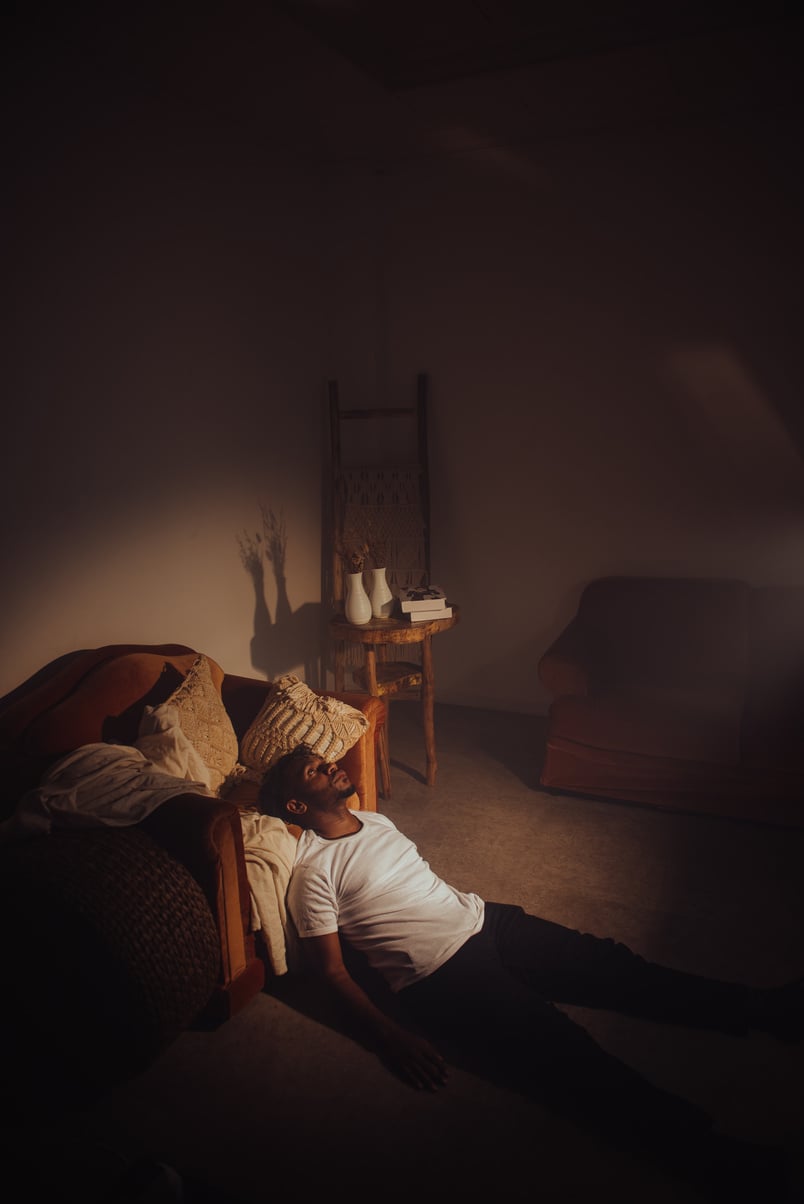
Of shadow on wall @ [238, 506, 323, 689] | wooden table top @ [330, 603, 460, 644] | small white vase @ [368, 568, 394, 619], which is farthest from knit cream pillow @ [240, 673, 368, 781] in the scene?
shadow on wall @ [238, 506, 323, 689]

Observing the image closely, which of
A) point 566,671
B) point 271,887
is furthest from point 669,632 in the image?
point 271,887

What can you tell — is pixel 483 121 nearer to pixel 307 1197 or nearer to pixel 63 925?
pixel 63 925

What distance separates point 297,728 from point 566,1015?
3.78ft

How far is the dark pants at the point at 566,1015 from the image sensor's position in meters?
1.53

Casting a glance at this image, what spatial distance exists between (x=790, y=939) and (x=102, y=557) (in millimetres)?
2567

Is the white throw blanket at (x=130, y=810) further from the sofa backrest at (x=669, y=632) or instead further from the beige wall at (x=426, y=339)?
the sofa backrest at (x=669, y=632)

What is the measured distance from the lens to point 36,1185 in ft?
4.02

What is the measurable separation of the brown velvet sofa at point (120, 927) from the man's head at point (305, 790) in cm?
20

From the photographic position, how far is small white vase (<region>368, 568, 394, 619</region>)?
11.0 feet

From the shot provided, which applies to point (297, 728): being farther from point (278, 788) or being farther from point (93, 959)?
point (93, 959)

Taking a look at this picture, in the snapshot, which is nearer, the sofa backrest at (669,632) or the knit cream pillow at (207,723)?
the knit cream pillow at (207,723)

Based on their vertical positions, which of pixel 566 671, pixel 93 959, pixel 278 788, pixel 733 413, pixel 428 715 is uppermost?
pixel 733 413

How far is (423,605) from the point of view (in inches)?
129

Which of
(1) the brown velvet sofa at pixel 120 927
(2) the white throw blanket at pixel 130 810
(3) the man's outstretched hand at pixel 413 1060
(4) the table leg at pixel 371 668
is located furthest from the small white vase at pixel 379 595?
(3) the man's outstretched hand at pixel 413 1060
